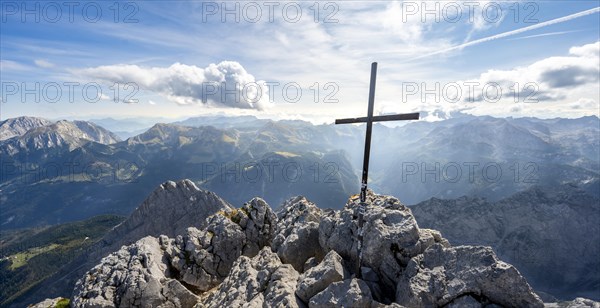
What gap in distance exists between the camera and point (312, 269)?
2217 cm

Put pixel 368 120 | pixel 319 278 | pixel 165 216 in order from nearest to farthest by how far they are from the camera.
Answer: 1. pixel 319 278
2. pixel 368 120
3. pixel 165 216

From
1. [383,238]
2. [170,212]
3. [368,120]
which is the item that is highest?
[368,120]

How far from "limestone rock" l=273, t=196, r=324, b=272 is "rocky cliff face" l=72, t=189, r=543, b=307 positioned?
9 cm

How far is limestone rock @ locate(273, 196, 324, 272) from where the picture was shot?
28.0 meters

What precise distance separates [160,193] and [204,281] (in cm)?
16193

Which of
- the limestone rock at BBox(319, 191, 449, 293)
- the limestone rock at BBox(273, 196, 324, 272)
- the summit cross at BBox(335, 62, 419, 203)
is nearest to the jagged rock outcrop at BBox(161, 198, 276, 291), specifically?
the limestone rock at BBox(273, 196, 324, 272)

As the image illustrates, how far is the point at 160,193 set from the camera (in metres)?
180

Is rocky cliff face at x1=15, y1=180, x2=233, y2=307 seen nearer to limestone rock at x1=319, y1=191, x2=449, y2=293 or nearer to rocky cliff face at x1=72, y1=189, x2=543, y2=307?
rocky cliff face at x1=72, y1=189, x2=543, y2=307

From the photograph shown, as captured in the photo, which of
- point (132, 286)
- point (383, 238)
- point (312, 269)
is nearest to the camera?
point (312, 269)

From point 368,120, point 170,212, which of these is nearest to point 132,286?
point 368,120

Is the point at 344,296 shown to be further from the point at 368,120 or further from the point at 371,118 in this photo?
the point at 371,118

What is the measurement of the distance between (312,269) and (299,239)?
6.94 meters

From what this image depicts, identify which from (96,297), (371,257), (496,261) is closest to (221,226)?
(96,297)

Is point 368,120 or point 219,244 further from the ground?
point 368,120
